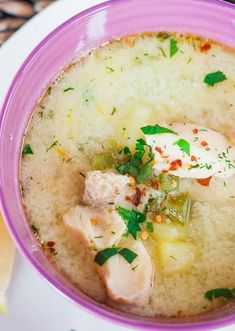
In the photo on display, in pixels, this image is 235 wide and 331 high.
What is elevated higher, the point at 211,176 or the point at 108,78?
the point at 108,78

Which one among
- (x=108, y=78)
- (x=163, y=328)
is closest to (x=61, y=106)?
(x=108, y=78)

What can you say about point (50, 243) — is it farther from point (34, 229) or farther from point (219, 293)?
point (219, 293)

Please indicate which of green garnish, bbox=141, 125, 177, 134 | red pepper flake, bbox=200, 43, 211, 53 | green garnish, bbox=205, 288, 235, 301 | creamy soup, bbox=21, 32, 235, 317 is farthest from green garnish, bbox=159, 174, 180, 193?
red pepper flake, bbox=200, 43, 211, 53

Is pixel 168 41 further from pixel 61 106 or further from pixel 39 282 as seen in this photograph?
pixel 39 282

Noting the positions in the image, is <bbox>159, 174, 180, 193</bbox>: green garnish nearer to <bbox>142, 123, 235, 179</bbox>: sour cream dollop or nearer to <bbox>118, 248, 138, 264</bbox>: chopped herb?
<bbox>142, 123, 235, 179</bbox>: sour cream dollop

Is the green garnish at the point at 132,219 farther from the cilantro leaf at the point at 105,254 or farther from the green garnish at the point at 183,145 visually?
the green garnish at the point at 183,145

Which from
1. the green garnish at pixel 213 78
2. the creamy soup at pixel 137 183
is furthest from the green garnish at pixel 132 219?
the green garnish at pixel 213 78
